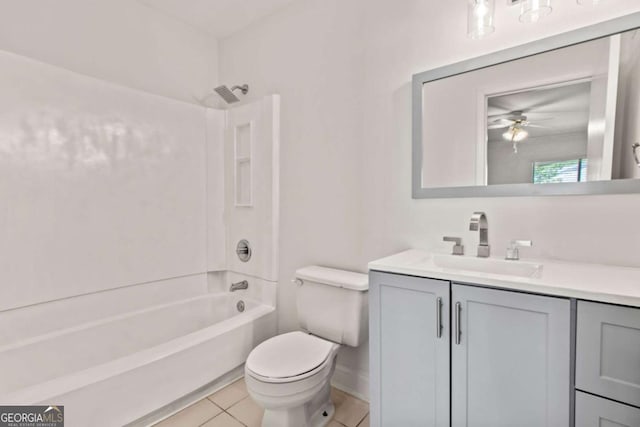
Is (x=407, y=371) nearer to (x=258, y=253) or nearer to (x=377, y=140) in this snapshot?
(x=377, y=140)

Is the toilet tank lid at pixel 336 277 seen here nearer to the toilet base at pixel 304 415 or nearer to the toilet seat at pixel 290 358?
the toilet seat at pixel 290 358

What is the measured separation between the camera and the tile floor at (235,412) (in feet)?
5.39

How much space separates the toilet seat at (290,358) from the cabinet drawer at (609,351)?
991 mm

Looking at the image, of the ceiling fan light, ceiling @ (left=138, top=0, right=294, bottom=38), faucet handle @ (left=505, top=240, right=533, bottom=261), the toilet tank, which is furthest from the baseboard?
ceiling @ (left=138, top=0, right=294, bottom=38)

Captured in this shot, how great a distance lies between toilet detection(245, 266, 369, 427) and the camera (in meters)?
1.38

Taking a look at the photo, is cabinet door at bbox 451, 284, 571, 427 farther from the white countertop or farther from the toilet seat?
the toilet seat

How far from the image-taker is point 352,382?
1.91m

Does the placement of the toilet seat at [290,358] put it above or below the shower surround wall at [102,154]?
below

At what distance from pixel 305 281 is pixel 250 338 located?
0.59m

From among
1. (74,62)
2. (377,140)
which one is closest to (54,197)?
(74,62)

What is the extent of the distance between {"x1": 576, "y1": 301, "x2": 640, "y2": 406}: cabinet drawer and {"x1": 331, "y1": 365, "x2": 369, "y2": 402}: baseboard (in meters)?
1.20

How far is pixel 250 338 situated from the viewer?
2.03m

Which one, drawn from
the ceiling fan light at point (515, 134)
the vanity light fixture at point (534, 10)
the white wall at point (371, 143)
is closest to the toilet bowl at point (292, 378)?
the white wall at point (371, 143)

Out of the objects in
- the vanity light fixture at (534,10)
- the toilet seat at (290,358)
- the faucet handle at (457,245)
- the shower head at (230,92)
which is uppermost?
the shower head at (230,92)
